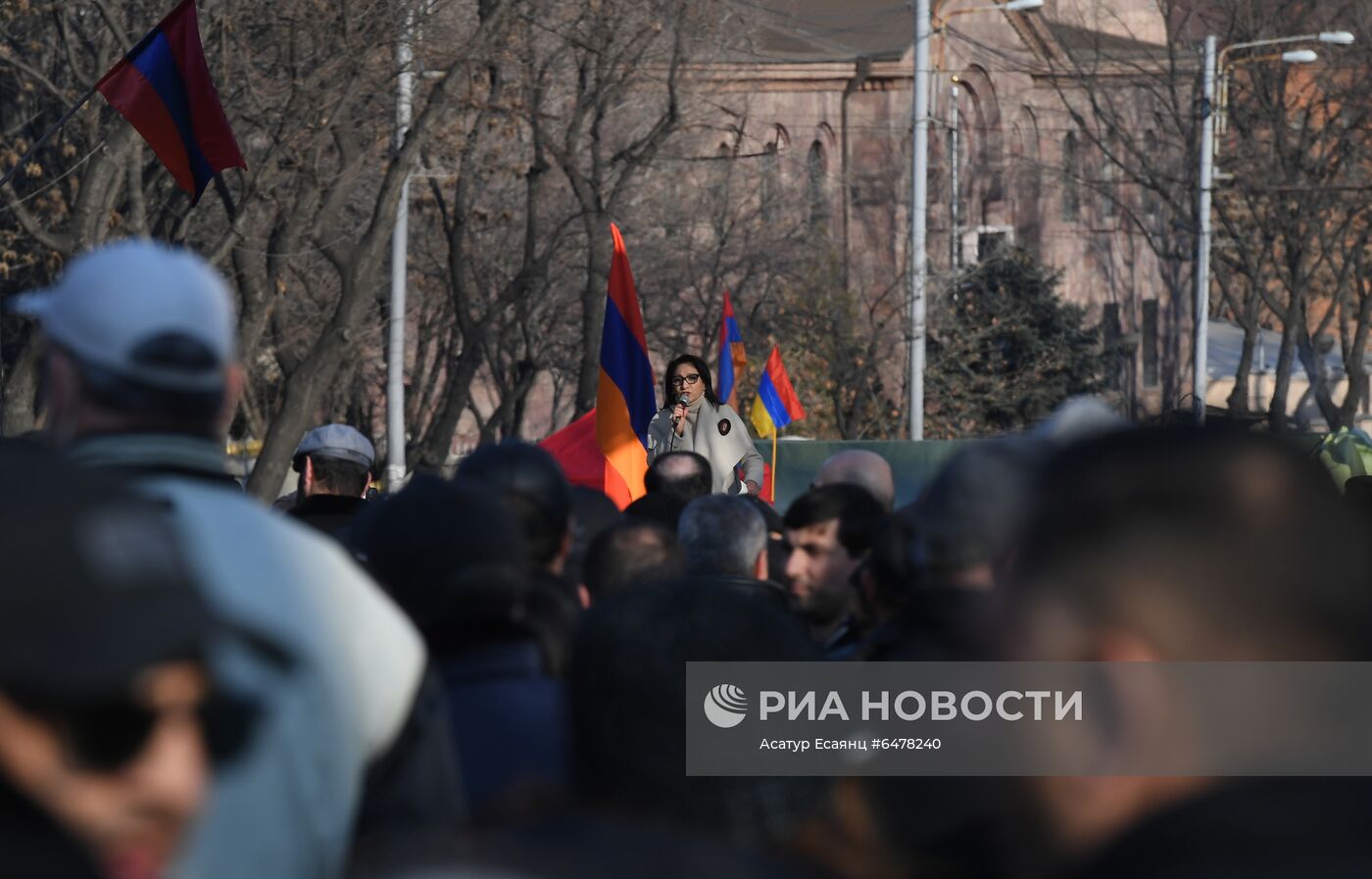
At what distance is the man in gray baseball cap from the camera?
22.8 feet

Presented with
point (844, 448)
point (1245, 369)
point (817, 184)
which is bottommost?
point (844, 448)

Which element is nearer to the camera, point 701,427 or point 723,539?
point 723,539

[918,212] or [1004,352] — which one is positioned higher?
[918,212]

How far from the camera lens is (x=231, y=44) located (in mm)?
16500

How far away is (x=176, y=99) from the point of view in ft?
40.2

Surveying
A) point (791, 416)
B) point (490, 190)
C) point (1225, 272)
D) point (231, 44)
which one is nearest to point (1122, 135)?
point (1225, 272)

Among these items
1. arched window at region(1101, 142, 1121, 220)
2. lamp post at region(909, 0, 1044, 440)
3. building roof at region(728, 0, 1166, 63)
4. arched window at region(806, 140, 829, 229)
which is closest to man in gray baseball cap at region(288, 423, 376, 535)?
lamp post at region(909, 0, 1044, 440)

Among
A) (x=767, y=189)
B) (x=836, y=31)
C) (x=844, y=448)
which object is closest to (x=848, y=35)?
(x=836, y=31)

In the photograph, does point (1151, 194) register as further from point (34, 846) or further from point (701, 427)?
point (34, 846)

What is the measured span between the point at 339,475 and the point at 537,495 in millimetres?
2764

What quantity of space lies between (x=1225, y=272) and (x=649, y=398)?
3278 cm

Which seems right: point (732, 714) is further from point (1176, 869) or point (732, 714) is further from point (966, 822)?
point (1176, 869)

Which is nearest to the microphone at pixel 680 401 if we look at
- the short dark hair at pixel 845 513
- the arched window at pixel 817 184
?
the short dark hair at pixel 845 513

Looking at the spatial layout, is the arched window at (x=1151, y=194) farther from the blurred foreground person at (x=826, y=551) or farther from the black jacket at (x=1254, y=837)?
the black jacket at (x=1254, y=837)
